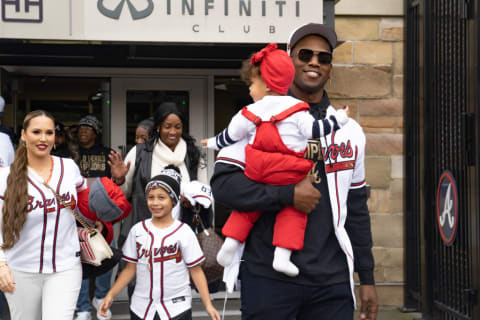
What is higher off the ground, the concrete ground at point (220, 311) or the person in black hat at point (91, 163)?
the person in black hat at point (91, 163)

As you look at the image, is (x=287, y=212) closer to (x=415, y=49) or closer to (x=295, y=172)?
(x=295, y=172)

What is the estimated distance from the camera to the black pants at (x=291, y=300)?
2521 mm

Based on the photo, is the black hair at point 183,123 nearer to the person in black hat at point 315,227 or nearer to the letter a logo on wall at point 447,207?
the letter a logo on wall at point 447,207

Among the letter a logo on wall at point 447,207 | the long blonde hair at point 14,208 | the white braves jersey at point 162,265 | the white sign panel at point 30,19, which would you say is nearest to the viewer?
the long blonde hair at point 14,208

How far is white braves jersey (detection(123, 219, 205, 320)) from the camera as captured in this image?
412 cm

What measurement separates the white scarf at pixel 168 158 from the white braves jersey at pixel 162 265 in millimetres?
1264

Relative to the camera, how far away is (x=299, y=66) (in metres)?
2.79

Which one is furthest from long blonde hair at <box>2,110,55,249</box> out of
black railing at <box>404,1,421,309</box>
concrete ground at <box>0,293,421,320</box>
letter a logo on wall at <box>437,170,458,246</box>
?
black railing at <box>404,1,421,309</box>

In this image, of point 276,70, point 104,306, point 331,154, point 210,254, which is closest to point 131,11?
point 210,254

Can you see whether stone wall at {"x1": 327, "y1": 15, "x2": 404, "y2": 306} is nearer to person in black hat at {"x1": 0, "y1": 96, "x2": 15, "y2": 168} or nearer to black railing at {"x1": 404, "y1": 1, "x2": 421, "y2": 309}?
black railing at {"x1": 404, "y1": 1, "x2": 421, "y2": 309}

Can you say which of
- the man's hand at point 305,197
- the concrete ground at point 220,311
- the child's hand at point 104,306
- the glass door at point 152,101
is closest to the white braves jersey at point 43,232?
the child's hand at point 104,306

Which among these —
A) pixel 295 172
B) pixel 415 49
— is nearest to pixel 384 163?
pixel 415 49

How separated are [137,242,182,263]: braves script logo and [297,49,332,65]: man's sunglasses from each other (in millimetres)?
1898

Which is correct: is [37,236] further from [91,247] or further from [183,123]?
[183,123]
